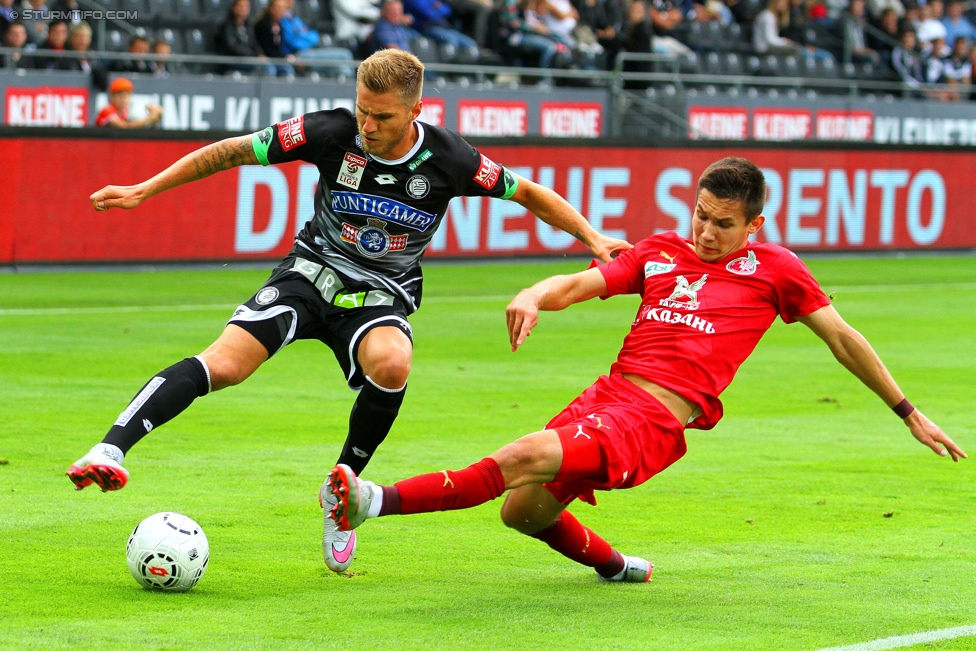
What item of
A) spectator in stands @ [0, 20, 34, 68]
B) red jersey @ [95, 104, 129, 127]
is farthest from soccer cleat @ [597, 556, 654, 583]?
spectator in stands @ [0, 20, 34, 68]

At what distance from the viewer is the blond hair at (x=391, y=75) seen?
6230mm

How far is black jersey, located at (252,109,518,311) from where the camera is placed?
6648mm

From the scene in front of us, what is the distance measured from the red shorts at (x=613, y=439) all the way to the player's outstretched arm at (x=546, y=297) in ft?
1.23

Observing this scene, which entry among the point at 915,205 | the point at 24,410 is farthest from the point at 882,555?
the point at 915,205

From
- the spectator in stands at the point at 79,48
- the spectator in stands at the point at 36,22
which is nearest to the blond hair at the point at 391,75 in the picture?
the spectator in stands at the point at 79,48

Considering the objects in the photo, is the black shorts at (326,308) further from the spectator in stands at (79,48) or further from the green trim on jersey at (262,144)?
the spectator in stands at (79,48)

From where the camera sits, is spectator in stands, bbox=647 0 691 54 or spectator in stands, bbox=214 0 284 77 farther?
spectator in stands, bbox=647 0 691 54

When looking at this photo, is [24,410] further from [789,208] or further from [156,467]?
[789,208]

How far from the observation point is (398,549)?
6.68 meters

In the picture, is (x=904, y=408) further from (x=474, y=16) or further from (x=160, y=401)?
(x=474, y=16)

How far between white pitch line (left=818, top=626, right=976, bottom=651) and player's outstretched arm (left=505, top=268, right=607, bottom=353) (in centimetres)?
152

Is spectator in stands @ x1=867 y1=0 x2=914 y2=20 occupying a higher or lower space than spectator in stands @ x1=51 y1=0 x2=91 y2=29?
lower

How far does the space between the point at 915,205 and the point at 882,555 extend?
758 inches

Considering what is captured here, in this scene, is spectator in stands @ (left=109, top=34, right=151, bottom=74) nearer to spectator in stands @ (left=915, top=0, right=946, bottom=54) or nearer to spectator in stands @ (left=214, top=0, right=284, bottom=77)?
spectator in stands @ (left=214, top=0, right=284, bottom=77)
